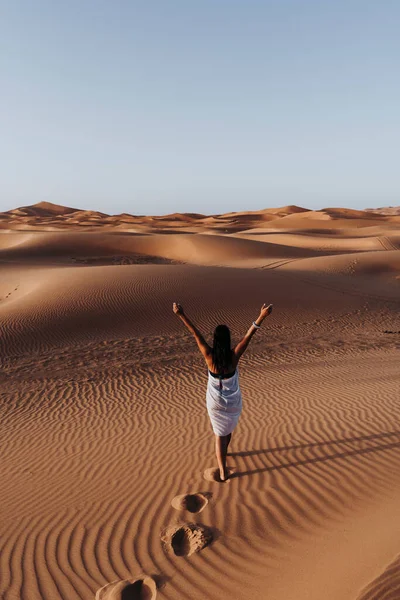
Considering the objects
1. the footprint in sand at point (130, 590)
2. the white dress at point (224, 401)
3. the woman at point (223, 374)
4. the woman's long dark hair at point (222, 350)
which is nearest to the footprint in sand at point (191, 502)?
the woman at point (223, 374)

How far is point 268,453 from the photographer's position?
619 centimetres

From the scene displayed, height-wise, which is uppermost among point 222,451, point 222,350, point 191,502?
point 222,350

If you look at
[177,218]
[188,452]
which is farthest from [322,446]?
[177,218]

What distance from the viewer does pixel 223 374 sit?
5.07 m

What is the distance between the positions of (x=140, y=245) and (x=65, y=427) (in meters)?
30.1

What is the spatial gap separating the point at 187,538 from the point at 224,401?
53.6 inches

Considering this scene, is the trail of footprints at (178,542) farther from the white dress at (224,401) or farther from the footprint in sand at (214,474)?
the white dress at (224,401)

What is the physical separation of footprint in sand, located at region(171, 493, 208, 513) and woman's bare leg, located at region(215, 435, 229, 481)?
0.40m

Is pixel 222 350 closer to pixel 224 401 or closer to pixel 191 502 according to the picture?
pixel 224 401

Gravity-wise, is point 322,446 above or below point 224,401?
below

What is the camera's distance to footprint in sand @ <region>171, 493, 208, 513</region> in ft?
16.5

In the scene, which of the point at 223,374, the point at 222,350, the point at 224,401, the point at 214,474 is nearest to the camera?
the point at 222,350

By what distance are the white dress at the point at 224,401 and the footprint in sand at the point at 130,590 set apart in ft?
5.61

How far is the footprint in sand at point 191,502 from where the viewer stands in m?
5.03
